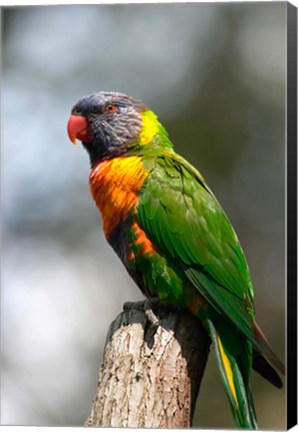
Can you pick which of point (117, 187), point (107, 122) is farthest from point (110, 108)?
point (117, 187)

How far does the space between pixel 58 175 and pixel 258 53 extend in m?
1.42

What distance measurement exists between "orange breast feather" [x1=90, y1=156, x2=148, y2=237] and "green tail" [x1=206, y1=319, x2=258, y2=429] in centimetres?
69

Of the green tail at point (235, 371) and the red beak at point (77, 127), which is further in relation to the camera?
the red beak at point (77, 127)

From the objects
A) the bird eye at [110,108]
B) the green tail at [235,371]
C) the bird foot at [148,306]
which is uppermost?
the bird eye at [110,108]

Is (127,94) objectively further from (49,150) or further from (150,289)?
(150,289)

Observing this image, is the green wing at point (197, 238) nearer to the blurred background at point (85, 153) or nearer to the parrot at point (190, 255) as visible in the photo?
the parrot at point (190, 255)

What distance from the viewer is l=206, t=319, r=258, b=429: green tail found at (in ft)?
10.4

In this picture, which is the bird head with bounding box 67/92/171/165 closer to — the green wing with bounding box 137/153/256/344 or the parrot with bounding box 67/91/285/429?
the parrot with bounding box 67/91/285/429

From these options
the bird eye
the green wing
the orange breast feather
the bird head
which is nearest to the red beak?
the bird head

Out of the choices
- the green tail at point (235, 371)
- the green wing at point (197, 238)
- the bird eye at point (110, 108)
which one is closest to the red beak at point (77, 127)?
the bird eye at point (110, 108)

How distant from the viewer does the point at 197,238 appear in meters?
3.32

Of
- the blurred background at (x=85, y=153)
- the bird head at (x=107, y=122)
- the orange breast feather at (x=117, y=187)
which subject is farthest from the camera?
the bird head at (x=107, y=122)

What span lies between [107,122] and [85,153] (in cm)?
25

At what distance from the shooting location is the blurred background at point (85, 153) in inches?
141
